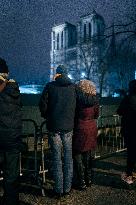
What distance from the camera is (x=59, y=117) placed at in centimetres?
512

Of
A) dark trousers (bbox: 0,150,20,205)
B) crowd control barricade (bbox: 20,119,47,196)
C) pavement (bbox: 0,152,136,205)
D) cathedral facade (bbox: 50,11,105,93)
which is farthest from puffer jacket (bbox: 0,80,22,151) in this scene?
cathedral facade (bbox: 50,11,105,93)

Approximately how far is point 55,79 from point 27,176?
7.92ft

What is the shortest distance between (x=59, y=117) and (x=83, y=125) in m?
0.65

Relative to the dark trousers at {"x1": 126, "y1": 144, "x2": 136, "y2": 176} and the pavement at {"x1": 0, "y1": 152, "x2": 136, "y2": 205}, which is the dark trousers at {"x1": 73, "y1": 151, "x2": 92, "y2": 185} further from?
the dark trousers at {"x1": 126, "y1": 144, "x2": 136, "y2": 176}

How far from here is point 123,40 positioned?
20734 millimetres

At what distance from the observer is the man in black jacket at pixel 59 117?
5121 millimetres

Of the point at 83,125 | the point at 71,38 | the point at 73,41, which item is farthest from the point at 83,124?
the point at 71,38

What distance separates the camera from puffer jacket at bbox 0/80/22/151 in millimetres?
4215

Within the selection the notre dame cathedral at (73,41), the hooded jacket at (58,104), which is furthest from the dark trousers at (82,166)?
the notre dame cathedral at (73,41)

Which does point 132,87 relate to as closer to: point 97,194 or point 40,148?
point 97,194

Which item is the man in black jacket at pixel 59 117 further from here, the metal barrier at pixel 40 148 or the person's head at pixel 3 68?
the person's head at pixel 3 68

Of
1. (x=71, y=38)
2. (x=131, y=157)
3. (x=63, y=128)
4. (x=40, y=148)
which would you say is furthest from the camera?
(x=71, y=38)

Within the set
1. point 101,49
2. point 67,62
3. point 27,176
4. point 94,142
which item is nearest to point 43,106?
point 94,142

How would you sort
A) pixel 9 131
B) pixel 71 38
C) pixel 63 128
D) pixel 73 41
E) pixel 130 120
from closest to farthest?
pixel 9 131
pixel 63 128
pixel 130 120
pixel 73 41
pixel 71 38
